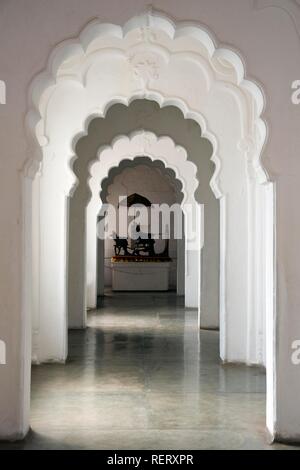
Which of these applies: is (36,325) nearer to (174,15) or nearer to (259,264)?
(259,264)

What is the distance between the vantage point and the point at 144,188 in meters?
21.6

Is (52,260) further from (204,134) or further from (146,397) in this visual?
(204,134)

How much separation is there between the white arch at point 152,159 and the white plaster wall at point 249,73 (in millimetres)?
6109

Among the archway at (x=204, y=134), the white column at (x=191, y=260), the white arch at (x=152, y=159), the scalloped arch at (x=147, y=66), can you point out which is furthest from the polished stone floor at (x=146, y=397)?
the white column at (x=191, y=260)

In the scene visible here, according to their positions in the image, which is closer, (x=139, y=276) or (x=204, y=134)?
(x=204, y=134)

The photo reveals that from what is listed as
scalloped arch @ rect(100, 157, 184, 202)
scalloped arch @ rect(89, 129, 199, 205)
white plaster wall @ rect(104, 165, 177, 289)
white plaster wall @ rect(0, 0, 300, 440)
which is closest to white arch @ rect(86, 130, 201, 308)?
scalloped arch @ rect(89, 129, 199, 205)

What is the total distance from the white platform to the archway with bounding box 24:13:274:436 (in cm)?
1097

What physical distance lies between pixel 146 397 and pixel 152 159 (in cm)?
707

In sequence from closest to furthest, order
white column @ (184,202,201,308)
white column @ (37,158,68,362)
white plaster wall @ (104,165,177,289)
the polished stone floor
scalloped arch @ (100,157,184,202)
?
1. the polished stone floor
2. white column @ (37,158,68,362)
3. white column @ (184,202,201,308)
4. scalloped arch @ (100,157,184,202)
5. white plaster wall @ (104,165,177,289)

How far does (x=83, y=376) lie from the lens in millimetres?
6859

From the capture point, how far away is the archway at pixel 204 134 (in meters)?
6.89

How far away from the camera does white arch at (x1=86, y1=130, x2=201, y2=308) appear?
11.8 meters

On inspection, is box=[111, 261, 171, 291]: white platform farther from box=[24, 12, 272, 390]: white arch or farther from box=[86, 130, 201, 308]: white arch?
box=[24, 12, 272, 390]: white arch

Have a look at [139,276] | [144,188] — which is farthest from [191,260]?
[144,188]
